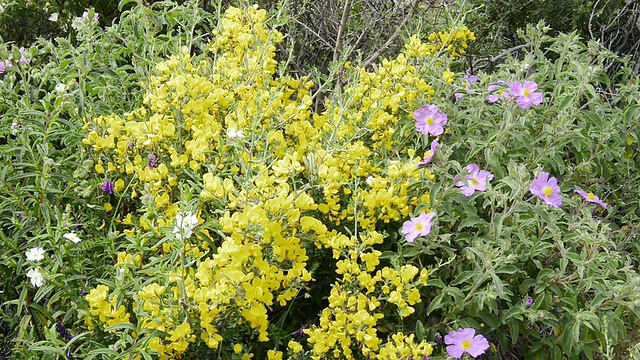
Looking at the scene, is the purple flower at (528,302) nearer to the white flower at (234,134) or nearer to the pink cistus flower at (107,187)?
the white flower at (234,134)

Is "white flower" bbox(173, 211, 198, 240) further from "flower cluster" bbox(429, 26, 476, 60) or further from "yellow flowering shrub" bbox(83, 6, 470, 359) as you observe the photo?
"flower cluster" bbox(429, 26, 476, 60)

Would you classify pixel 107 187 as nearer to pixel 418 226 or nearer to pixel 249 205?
pixel 249 205

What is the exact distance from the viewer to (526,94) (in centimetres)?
226

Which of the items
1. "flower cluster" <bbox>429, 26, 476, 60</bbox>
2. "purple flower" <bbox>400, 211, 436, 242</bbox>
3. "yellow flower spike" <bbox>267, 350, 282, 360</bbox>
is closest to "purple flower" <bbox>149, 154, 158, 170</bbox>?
Answer: "yellow flower spike" <bbox>267, 350, 282, 360</bbox>

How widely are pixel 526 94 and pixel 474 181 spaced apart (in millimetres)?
428

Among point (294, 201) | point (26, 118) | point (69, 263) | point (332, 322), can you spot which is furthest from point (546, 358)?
point (26, 118)

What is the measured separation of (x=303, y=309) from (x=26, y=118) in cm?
113

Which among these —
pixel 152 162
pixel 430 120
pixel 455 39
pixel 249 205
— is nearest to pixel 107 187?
pixel 152 162

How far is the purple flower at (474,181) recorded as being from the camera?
199cm

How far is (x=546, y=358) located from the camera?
2.05 metres

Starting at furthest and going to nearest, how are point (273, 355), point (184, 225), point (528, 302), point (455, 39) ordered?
point (455, 39) < point (528, 302) < point (273, 355) < point (184, 225)

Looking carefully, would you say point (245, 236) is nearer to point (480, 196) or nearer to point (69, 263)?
point (69, 263)

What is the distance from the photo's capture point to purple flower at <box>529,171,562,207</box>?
1989 mm

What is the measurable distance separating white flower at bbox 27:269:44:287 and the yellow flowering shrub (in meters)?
0.19
